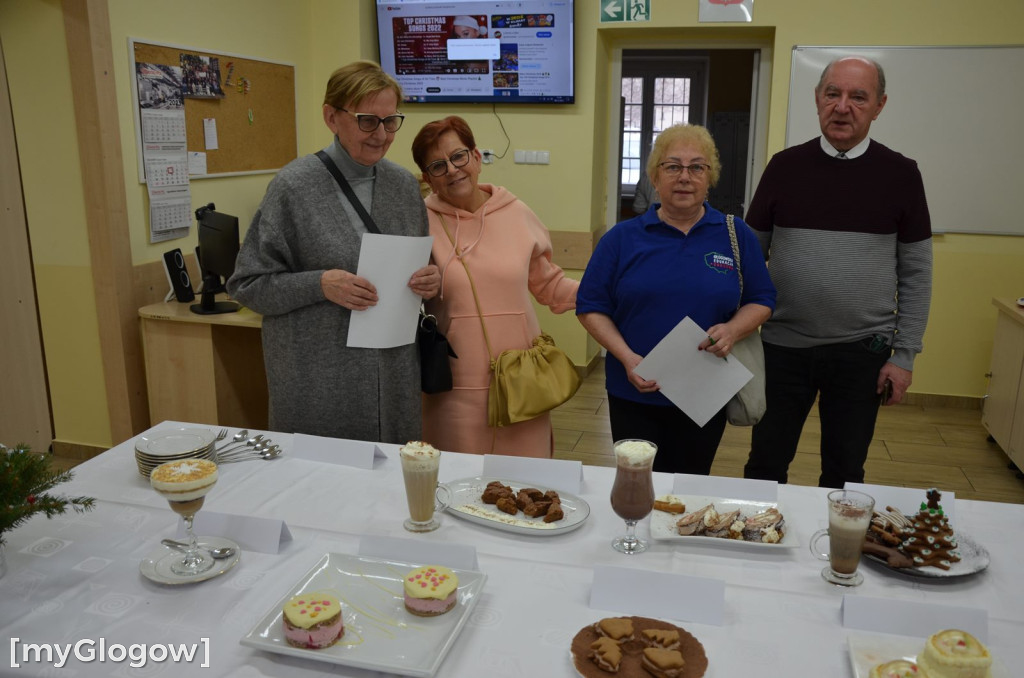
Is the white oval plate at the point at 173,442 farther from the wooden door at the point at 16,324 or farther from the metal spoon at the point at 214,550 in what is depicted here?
the wooden door at the point at 16,324

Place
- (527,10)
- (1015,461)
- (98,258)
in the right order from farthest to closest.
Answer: (527,10)
(1015,461)
(98,258)

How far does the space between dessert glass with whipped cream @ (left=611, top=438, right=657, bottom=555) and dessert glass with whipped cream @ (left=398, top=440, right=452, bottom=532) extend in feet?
1.08

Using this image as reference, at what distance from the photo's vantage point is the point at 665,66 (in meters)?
7.71

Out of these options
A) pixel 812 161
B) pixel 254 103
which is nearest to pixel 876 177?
pixel 812 161

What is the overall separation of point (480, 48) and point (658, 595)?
3925 mm

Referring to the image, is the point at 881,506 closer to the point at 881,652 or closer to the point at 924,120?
the point at 881,652

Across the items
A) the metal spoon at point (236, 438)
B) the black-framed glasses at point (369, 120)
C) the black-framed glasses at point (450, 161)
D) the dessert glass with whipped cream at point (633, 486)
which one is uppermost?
the black-framed glasses at point (369, 120)

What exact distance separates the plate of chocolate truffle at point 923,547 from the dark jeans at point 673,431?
0.63m

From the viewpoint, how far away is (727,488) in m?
1.60

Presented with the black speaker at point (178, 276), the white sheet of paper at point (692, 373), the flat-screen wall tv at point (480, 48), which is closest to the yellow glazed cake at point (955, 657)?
the white sheet of paper at point (692, 373)

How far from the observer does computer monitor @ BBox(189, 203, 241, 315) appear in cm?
318

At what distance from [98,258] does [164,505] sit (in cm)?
203

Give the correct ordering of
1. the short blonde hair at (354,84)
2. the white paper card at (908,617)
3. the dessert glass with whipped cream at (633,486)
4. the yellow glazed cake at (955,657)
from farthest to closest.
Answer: the short blonde hair at (354,84) → the dessert glass with whipped cream at (633,486) → the white paper card at (908,617) → the yellow glazed cake at (955,657)

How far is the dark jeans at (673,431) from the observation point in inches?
80.4
